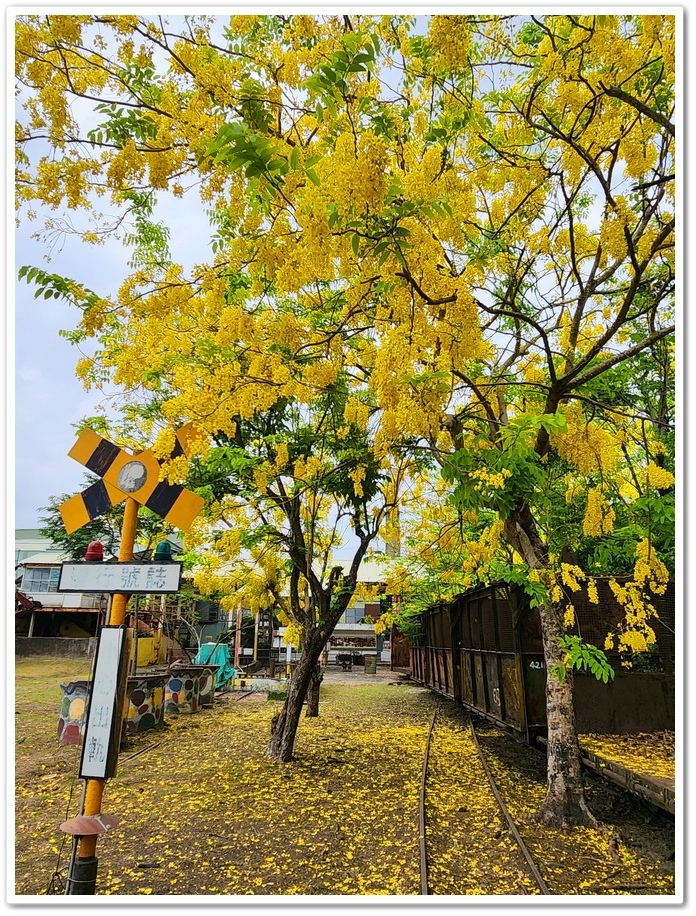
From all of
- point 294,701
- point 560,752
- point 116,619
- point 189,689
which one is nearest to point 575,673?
point 560,752

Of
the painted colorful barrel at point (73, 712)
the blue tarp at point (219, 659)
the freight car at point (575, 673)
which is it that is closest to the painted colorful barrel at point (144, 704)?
the painted colorful barrel at point (73, 712)

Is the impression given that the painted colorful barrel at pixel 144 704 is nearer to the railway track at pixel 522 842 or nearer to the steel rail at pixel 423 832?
the steel rail at pixel 423 832

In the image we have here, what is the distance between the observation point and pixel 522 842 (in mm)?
3680

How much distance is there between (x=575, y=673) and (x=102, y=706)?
415 cm

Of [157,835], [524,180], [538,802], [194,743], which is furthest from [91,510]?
[194,743]

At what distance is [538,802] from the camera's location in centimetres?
476

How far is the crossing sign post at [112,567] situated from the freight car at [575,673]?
3.95 m

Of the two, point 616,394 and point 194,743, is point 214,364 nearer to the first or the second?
point 616,394

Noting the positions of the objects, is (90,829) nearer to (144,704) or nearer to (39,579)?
(144,704)

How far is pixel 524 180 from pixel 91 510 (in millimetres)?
3554

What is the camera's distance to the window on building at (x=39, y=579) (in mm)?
21531

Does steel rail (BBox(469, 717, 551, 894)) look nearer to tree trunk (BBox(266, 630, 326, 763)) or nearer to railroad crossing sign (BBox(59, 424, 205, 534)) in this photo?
tree trunk (BBox(266, 630, 326, 763))

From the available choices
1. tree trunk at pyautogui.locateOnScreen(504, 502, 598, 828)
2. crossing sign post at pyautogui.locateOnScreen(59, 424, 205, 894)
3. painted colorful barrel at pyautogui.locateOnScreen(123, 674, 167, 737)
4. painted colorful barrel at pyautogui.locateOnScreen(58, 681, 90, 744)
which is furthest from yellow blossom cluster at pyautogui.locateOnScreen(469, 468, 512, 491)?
painted colorful barrel at pyautogui.locateOnScreen(123, 674, 167, 737)

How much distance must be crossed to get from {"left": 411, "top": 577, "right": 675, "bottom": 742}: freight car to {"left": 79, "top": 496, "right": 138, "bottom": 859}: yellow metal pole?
13.2ft
